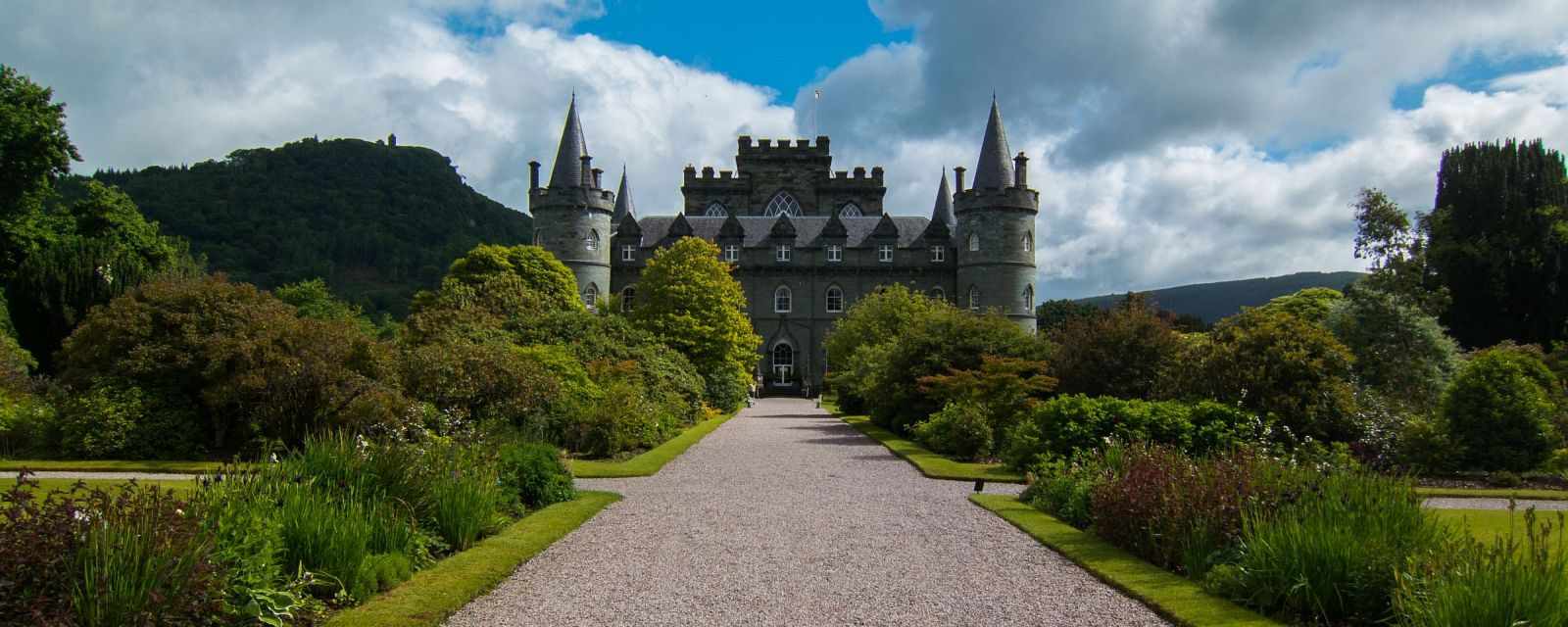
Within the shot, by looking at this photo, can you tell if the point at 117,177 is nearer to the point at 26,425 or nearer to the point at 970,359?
the point at 26,425

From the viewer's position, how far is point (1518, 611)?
5.11 metres

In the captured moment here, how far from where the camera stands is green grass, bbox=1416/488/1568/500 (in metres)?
13.7

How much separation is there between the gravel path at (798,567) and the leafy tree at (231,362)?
17.1 feet

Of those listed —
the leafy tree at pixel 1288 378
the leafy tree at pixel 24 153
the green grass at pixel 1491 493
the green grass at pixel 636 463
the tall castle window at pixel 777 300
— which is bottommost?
the green grass at pixel 1491 493

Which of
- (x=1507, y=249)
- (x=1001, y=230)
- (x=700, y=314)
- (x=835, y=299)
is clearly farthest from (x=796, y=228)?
(x=1507, y=249)

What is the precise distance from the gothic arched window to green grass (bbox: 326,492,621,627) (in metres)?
47.3

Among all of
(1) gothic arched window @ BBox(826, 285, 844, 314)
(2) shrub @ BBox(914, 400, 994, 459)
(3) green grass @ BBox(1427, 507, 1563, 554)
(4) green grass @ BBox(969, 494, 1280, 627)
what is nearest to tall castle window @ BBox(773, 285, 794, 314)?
(1) gothic arched window @ BBox(826, 285, 844, 314)

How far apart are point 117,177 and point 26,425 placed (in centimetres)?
7585

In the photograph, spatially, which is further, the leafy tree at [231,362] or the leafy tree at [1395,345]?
the leafy tree at [1395,345]

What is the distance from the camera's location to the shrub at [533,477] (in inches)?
446

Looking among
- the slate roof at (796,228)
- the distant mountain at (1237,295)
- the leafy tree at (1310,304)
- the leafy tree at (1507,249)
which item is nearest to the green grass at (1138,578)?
the leafy tree at (1310,304)

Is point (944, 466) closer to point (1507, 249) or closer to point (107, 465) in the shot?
point (107, 465)

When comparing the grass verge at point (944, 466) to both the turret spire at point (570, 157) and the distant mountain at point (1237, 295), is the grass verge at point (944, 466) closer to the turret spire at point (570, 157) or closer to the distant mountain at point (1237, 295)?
the turret spire at point (570, 157)

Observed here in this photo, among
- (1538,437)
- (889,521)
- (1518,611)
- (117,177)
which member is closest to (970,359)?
(1538,437)
